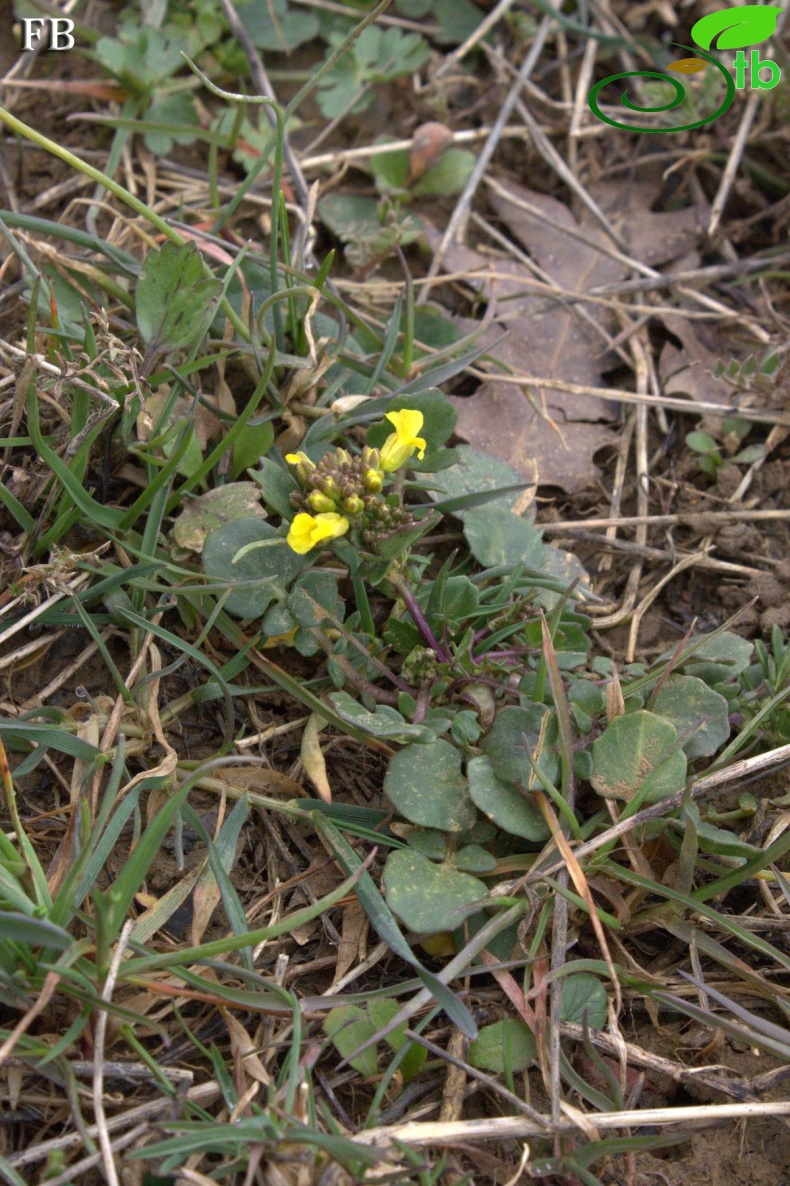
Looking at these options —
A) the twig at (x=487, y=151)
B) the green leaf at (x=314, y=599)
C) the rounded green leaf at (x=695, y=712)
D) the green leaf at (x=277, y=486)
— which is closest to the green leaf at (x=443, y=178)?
Result: the twig at (x=487, y=151)

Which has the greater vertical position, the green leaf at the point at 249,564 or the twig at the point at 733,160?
the twig at the point at 733,160

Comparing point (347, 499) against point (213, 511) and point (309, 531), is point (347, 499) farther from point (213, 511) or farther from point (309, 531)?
point (213, 511)

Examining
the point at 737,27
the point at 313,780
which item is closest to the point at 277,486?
the point at 313,780

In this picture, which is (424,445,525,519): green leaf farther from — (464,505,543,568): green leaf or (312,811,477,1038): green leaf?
(312,811,477,1038): green leaf

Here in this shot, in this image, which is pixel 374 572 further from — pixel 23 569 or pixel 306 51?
pixel 306 51

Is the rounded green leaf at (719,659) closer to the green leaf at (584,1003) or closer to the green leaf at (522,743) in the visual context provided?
the green leaf at (522,743)

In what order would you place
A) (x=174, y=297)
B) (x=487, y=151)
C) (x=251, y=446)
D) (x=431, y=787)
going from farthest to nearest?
(x=487, y=151) → (x=251, y=446) → (x=174, y=297) → (x=431, y=787)
